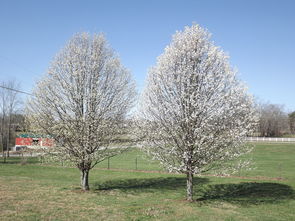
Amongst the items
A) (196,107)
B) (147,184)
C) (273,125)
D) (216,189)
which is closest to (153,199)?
(147,184)

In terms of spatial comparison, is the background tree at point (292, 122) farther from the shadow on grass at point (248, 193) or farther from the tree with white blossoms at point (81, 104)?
the tree with white blossoms at point (81, 104)

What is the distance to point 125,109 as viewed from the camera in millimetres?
17578

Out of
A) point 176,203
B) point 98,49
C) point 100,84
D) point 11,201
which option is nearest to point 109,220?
point 176,203

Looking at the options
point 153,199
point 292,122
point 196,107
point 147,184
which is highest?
point 292,122

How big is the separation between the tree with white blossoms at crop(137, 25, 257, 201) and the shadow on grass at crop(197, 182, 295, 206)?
283 centimetres

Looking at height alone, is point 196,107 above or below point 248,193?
above

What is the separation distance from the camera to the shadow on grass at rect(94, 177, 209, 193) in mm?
18719

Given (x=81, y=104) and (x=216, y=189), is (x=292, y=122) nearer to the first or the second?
(x=216, y=189)

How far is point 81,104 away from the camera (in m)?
16.5

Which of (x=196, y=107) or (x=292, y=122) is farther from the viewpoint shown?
(x=292, y=122)

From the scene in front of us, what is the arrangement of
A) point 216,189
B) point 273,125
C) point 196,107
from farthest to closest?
point 273,125
point 216,189
point 196,107

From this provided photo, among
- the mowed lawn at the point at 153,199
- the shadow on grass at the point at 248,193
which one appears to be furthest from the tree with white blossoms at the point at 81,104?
the shadow on grass at the point at 248,193

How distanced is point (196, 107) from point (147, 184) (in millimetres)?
9887

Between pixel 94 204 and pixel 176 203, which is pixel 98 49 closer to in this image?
pixel 94 204
